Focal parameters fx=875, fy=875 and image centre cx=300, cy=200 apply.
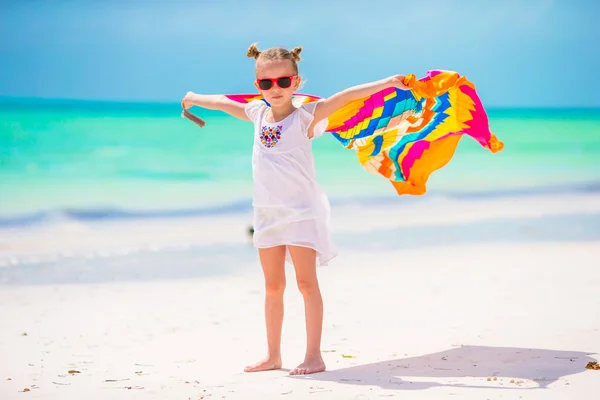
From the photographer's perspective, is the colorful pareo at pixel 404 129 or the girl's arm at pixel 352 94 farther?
the colorful pareo at pixel 404 129

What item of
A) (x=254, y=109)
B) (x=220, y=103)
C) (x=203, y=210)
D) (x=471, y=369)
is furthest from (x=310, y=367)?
(x=203, y=210)

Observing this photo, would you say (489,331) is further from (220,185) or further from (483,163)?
(483,163)

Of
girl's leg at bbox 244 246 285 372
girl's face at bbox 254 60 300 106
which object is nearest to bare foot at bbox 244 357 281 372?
girl's leg at bbox 244 246 285 372

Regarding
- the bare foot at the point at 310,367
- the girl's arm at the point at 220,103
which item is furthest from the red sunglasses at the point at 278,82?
the bare foot at the point at 310,367

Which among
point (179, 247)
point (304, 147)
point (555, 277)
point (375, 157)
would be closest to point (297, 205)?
point (304, 147)

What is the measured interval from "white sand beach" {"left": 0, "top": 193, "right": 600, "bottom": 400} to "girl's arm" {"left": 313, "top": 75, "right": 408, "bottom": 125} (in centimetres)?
107

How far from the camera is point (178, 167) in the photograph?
15289mm

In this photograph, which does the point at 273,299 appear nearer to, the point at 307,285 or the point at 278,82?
the point at 307,285

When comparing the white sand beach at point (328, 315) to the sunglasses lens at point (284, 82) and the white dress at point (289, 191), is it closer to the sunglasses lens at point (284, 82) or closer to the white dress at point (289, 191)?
the white dress at point (289, 191)

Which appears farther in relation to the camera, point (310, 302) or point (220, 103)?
point (220, 103)

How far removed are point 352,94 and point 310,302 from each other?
86 centimetres

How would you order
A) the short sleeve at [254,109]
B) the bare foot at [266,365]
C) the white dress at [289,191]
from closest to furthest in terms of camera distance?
the white dress at [289,191], the bare foot at [266,365], the short sleeve at [254,109]

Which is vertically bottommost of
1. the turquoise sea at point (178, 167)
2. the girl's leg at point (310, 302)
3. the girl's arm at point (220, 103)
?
the girl's leg at point (310, 302)

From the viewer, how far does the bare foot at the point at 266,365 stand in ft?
12.0
